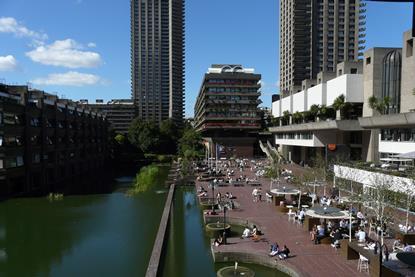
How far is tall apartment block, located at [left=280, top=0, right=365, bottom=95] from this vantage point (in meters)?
131

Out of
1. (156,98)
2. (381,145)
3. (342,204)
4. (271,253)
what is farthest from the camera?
(156,98)

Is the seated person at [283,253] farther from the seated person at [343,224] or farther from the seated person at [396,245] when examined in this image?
the seated person at [343,224]

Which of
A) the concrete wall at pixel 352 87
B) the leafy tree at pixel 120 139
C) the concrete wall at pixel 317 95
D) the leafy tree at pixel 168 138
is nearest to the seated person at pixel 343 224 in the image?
the concrete wall at pixel 352 87

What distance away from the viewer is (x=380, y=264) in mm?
15820

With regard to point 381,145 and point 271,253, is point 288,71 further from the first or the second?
point 271,253

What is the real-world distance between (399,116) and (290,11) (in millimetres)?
112971

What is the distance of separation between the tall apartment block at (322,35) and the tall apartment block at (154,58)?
7796cm

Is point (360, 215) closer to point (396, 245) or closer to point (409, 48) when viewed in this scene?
point (396, 245)

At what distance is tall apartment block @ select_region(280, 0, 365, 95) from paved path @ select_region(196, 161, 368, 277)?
10872cm

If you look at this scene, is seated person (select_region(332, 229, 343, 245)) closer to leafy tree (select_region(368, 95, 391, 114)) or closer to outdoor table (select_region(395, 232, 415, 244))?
outdoor table (select_region(395, 232, 415, 244))

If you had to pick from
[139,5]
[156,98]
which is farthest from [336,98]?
[139,5]

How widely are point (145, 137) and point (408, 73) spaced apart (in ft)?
263

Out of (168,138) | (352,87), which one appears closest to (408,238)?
(352,87)

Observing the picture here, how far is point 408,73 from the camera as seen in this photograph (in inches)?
1543
